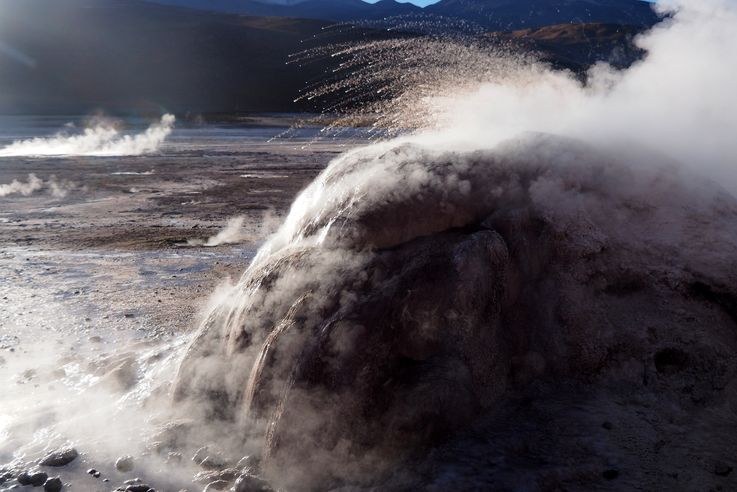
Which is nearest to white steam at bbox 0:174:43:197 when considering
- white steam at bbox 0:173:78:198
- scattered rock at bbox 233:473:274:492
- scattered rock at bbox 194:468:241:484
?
white steam at bbox 0:173:78:198

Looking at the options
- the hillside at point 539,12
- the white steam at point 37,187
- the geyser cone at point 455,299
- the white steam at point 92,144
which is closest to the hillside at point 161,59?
the white steam at point 92,144

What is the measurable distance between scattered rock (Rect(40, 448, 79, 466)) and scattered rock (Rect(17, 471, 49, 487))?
0.10 m

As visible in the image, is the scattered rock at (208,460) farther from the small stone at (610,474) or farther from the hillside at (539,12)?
the hillside at (539,12)

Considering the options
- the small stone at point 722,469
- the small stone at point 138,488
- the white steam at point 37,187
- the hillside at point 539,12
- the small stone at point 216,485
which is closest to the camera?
the small stone at point 722,469

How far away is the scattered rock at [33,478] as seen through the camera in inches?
143

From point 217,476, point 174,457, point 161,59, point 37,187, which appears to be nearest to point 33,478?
point 174,457

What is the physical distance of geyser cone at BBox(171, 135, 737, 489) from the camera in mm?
3201

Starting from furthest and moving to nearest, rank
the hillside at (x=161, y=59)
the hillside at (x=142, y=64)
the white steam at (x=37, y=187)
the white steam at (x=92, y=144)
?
the hillside at (x=142, y=64), the hillside at (x=161, y=59), the white steam at (x=92, y=144), the white steam at (x=37, y=187)

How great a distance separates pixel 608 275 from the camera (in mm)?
3543

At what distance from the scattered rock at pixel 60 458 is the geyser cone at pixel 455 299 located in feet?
2.03

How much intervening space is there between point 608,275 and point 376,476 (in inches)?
57.8

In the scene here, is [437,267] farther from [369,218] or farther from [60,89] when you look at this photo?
[60,89]

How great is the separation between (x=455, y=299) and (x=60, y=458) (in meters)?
2.20

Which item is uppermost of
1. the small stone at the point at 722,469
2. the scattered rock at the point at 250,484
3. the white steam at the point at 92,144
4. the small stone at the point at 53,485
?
the small stone at the point at 722,469
